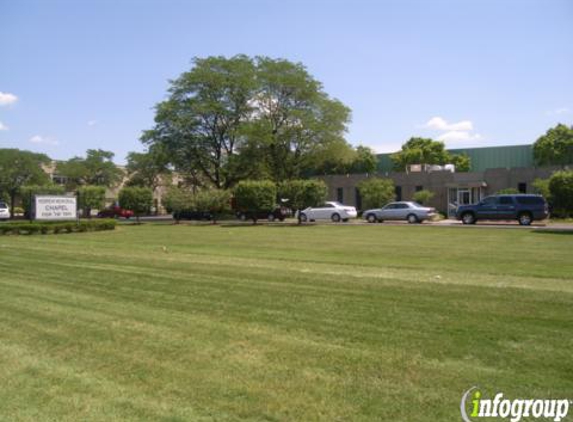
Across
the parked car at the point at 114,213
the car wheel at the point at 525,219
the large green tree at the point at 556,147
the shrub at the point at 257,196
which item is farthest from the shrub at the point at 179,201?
the large green tree at the point at 556,147

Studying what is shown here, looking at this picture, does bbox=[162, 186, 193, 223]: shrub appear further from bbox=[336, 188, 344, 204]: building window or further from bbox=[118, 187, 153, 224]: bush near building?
bbox=[336, 188, 344, 204]: building window

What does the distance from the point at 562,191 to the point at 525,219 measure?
17.3ft

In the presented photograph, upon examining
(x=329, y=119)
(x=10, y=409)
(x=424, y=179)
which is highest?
(x=329, y=119)

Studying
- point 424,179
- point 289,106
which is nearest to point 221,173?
point 289,106

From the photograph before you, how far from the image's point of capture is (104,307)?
26.0ft

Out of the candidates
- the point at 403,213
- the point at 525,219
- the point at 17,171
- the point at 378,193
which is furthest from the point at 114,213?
the point at 525,219

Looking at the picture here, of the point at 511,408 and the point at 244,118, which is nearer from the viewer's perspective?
the point at 511,408

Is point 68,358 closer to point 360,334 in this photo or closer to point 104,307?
point 104,307

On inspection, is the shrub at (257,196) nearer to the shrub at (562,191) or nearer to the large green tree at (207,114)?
the large green tree at (207,114)

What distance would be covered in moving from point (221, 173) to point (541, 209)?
3527 centimetres

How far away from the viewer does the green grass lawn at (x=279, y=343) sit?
4.33m

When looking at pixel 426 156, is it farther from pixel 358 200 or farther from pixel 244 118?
pixel 244 118

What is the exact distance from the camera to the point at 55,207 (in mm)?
32125

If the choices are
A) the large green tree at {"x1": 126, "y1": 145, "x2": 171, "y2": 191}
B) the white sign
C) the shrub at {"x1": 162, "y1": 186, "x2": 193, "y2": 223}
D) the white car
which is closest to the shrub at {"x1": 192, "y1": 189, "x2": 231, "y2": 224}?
the shrub at {"x1": 162, "y1": 186, "x2": 193, "y2": 223}
